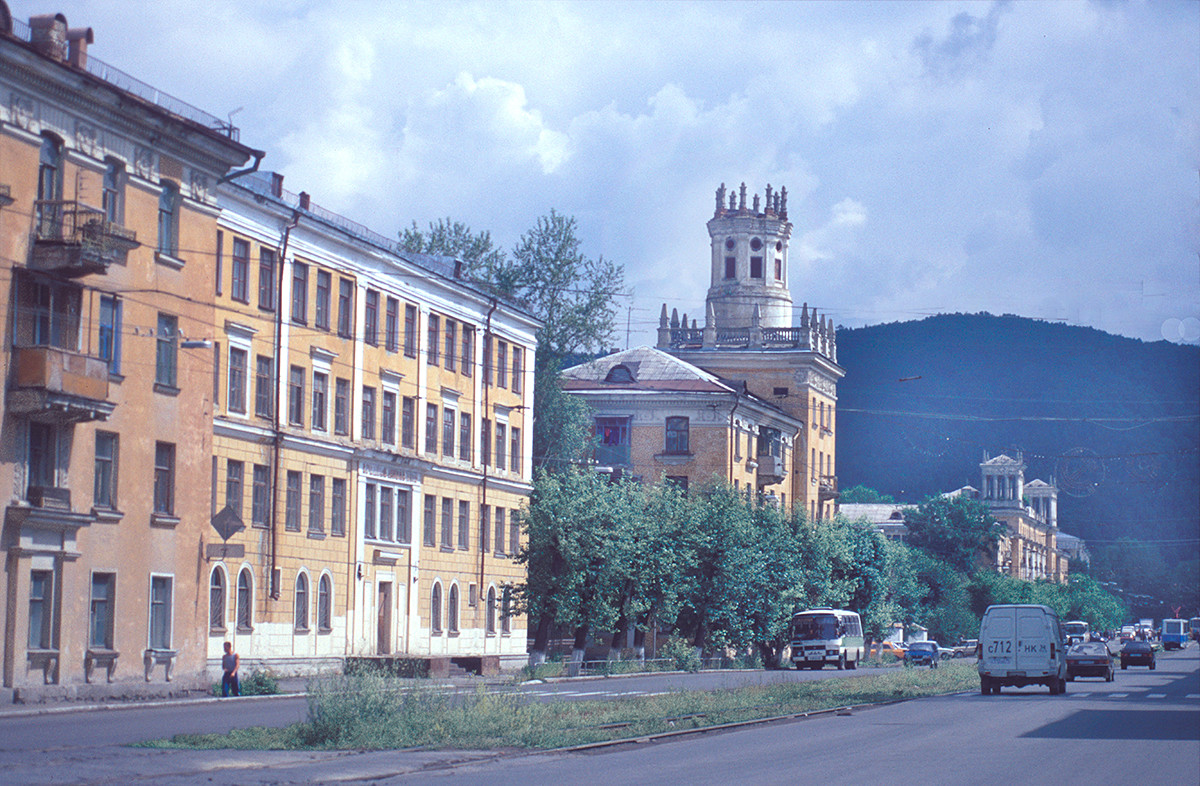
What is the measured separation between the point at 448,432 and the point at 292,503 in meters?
11.3

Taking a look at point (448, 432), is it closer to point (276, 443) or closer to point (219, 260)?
point (276, 443)

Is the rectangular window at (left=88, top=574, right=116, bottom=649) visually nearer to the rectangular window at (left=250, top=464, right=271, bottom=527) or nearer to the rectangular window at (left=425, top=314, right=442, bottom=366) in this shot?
the rectangular window at (left=250, top=464, right=271, bottom=527)

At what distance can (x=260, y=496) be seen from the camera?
143 feet

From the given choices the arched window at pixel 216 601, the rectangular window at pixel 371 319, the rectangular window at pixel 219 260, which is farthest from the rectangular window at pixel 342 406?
the arched window at pixel 216 601

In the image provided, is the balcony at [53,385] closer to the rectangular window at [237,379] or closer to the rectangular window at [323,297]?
the rectangular window at [237,379]

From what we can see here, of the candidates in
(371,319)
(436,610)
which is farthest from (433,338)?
(436,610)

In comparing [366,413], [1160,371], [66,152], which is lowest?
[366,413]

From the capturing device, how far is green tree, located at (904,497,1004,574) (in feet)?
456

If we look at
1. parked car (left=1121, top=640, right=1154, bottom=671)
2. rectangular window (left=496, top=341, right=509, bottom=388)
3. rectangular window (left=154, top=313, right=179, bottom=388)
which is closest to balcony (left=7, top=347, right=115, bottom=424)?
rectangular window (left=154, top=313, right=179, bottom=388)

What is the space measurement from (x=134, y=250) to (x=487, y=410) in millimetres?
24838

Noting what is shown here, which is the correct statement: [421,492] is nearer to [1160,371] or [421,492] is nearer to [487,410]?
[487,410]

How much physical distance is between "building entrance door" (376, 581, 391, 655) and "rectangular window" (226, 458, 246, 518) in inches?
368

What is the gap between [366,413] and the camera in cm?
4975

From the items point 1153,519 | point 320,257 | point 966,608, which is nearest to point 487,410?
point 320,257
